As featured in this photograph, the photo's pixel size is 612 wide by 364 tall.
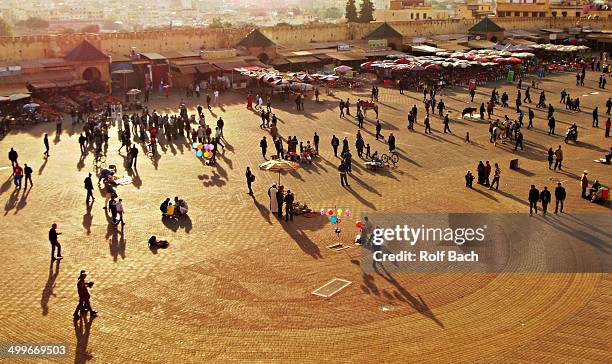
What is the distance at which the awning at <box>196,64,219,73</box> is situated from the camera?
45156 mm

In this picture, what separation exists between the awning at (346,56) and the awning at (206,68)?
10.2 meters

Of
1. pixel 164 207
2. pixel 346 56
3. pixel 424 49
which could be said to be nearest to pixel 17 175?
pixel 164 207

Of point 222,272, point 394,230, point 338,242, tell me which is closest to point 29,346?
point 222,272

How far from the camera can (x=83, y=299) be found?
1388 centimetres

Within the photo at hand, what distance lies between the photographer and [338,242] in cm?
1781

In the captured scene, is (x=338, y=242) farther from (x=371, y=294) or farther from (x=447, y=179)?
(x=447, y=179)

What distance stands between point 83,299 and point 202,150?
43.9ft

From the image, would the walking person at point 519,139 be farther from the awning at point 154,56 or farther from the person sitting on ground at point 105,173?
the awning at point 154,56

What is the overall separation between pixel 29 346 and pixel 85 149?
54.3ft

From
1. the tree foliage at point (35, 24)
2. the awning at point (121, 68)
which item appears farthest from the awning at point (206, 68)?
the tree foliage at point (35, 24)

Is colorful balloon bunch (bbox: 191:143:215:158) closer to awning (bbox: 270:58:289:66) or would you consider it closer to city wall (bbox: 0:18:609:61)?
city wall (bbox: 0:18:609:61)

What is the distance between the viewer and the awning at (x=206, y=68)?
45.2 m

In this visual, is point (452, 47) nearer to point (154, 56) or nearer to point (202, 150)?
point (154, 56)

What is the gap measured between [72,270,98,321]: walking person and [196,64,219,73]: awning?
106 feet
